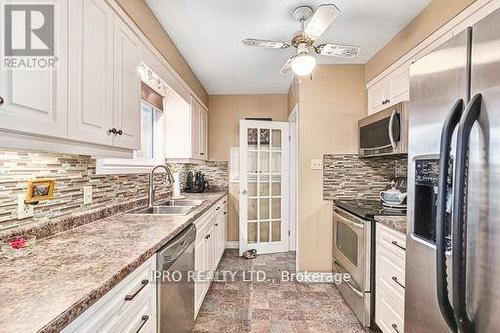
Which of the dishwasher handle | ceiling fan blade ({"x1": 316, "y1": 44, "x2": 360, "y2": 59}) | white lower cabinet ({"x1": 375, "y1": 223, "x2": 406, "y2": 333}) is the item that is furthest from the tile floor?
ceiling fan blade ({"x1": 316, "y1": 44, "x2": 360, "y2": 59})

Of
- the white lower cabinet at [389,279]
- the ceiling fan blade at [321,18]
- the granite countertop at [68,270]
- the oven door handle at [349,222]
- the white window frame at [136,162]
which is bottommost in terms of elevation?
the white lower cabinet at [389,279]

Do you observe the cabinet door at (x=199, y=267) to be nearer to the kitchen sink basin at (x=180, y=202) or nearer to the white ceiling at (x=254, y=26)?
the kitchen sink basin at (x=180, y=202)

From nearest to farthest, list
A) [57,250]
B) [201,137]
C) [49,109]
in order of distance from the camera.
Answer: [49,109] → [57,250] → [201,137]

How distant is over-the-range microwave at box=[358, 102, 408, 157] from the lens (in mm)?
2180

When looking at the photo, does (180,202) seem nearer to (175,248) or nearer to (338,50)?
(175,248)

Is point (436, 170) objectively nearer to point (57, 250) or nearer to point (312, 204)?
point (57, 250)

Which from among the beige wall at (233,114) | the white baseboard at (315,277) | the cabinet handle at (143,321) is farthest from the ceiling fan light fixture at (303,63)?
the beige wall at (233,114)

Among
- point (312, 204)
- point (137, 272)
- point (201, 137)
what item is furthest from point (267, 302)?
point (201, 137)

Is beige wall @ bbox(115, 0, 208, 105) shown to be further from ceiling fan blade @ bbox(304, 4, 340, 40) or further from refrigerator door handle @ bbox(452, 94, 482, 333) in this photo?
refrigerator door handle @ bbox(452, 94, 482, 333)

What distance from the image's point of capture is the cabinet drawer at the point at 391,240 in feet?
5.84

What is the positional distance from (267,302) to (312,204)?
1.16 meters

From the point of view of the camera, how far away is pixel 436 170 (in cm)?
108

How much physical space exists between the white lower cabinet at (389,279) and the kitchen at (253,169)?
17mm

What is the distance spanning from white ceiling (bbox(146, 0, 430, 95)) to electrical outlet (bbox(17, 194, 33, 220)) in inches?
60.3
